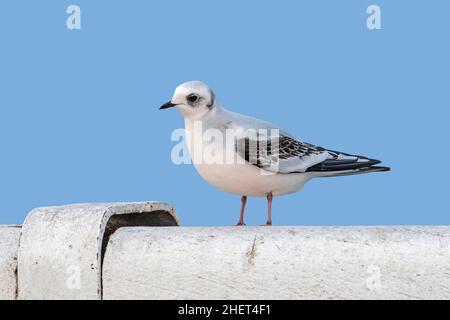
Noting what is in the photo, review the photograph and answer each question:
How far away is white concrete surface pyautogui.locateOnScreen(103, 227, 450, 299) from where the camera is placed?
3742 mm

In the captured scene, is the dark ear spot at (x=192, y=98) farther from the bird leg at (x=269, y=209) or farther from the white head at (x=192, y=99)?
the bird leg at (x=269, y=209)

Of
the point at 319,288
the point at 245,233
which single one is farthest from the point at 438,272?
the point at 245,233

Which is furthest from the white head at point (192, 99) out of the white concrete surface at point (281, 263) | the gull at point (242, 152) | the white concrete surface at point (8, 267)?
the white concrete surface at point (8, 267)

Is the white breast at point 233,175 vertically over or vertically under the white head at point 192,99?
under

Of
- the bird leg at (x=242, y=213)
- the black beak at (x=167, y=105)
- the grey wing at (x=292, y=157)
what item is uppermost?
the black beak at (x=167, y=105)

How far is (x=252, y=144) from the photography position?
4328 millimetres

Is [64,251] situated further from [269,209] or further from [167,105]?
[269,209]

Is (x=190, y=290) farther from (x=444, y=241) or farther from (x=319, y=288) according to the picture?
(x=444, y=241)

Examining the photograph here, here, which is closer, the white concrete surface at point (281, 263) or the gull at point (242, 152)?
the white concrete surface at point (281, 263)

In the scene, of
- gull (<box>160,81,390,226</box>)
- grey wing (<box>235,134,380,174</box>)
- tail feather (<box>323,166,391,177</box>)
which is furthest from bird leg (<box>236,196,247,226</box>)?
tail feather (<box>323,166,391,177</box>)

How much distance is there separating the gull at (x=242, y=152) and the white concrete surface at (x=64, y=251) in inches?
18.8

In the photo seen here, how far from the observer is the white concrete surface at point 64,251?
395 cm
